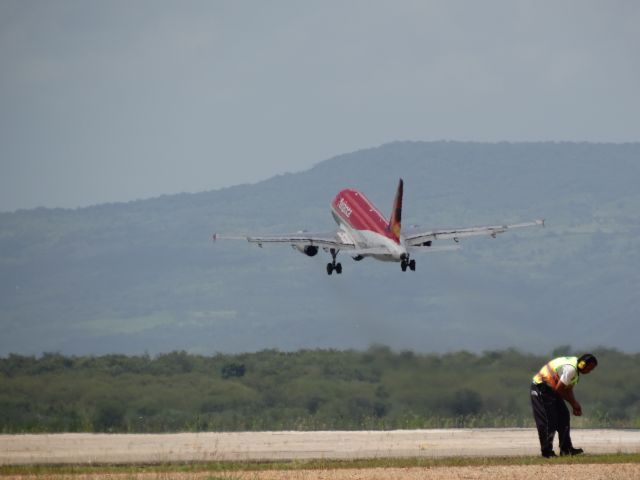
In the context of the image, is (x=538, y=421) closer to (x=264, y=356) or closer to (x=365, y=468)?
(x=365, y=468)

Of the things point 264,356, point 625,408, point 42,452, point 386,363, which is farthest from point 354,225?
point 42,452

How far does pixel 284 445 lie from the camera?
60.2 m

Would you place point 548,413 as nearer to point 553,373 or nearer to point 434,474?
point 553,373

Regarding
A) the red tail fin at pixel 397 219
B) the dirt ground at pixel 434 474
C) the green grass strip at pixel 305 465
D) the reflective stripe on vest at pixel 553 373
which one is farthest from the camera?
the red tail fin at pixel 397 219

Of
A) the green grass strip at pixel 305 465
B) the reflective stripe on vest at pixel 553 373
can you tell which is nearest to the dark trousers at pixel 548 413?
the reflective stripe on vest at pixel 553 373

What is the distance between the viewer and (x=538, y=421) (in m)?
53.0

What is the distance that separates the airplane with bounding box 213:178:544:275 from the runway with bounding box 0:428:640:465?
93.4 ft

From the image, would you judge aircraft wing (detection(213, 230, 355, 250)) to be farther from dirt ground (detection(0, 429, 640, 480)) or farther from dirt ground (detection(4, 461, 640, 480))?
dirt ground (detection(4, 461, 640, 480))

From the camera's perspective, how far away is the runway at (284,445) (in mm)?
55875

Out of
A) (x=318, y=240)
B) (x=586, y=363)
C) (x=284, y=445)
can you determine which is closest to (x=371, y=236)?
(x=318, y=240)

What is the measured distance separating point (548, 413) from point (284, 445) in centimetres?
1122

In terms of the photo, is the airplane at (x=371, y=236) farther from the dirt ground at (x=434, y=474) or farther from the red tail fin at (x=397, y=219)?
the dirt ground at (x=434, y=474)

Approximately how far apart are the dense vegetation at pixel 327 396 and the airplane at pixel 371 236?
612 centimetres

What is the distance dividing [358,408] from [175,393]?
1063 cm
